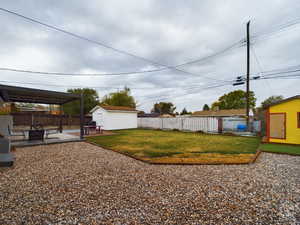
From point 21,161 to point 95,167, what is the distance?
2818 millimetres

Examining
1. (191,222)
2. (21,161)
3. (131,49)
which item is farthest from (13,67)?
(191,222)

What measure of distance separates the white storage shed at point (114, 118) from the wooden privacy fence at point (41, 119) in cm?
446

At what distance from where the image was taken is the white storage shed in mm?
15625

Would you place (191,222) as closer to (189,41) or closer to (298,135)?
(298,135)

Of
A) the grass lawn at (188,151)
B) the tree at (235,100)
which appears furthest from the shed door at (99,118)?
the tree at (235,100)

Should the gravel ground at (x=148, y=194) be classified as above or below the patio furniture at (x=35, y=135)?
below

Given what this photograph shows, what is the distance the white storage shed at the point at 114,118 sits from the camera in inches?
615

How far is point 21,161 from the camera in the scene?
14.7ft

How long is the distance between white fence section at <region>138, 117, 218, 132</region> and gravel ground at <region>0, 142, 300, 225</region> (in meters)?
8.41

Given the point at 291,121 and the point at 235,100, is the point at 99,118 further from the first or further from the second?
the point at 235,100

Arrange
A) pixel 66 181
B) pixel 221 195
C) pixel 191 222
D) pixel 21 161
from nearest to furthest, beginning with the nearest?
pixel 191 222, pixel 221 195, pixel 66 181, pixel 21 161

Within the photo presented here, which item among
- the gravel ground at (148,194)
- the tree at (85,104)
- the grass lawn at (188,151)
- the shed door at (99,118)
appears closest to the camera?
the gravel ground at (148,194)

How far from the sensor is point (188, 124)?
45.6ft

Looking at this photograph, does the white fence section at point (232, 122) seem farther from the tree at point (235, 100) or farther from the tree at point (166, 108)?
the tree at point (166, 108)
